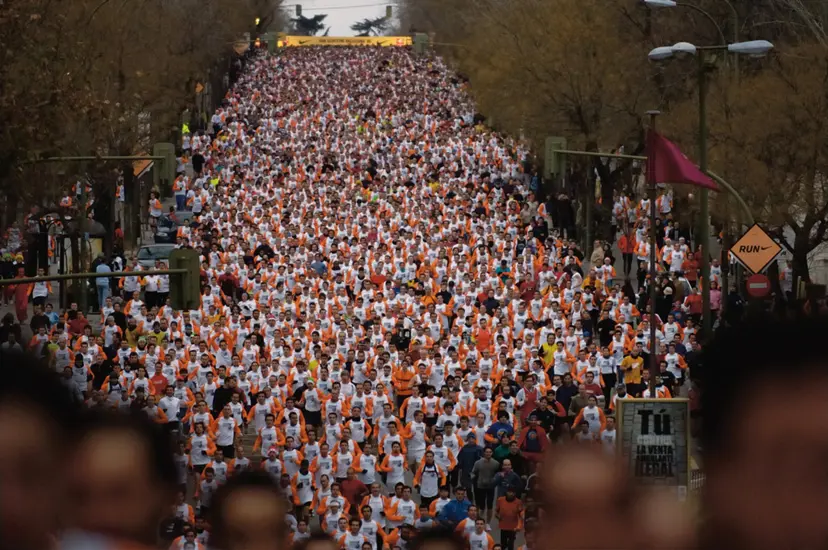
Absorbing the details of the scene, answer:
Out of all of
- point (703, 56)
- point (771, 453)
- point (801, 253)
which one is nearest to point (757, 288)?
point (771, 453)

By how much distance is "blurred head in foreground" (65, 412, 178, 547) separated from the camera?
2307mm

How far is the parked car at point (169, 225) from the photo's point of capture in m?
47.8

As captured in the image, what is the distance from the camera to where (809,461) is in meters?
2.04

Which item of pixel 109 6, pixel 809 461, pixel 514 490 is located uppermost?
pixel 109 6

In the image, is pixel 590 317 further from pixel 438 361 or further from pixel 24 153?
pixel 24 153

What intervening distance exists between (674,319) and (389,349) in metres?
6.07

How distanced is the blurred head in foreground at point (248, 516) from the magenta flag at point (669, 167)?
71.4 ft

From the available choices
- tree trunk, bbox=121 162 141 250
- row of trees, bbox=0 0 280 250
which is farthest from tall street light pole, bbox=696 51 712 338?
tree trunk, bbox=121 162 141 250

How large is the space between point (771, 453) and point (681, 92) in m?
47.1

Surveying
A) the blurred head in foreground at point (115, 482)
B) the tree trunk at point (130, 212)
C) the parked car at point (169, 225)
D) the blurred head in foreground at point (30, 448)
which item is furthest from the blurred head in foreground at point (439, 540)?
the tree trunk at point (130, 212)

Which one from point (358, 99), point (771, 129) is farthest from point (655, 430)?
point (358, 99)

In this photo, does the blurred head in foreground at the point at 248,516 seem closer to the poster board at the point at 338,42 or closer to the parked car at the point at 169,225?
the parked car at the point at 169,225

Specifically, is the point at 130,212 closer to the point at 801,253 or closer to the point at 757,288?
the point at 801,253

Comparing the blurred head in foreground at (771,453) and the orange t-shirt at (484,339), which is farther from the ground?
the blurred head in foreground at (771,453)
